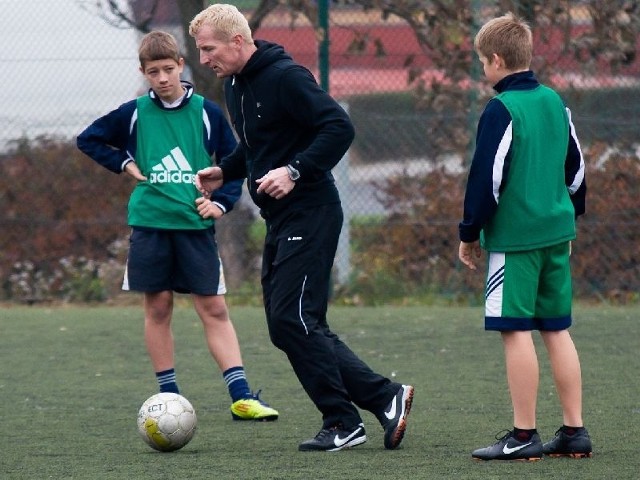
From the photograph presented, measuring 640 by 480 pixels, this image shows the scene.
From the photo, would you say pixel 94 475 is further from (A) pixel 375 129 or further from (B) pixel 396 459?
(A) pixel 375 129

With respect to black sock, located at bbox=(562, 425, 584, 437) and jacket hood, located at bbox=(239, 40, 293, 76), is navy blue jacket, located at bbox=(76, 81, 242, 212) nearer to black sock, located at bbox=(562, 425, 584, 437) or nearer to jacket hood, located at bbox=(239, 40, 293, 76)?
jacket hood, located at bbox=(239, 40, 293, 76)

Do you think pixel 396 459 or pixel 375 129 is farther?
pixel 375 129

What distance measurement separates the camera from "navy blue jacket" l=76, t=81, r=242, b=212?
20.0 feet

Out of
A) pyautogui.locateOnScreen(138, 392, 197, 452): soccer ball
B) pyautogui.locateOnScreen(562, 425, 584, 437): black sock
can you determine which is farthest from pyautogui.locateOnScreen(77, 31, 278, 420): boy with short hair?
pyautogui.locateOnScreen(562, 425, 584, 437): black sock

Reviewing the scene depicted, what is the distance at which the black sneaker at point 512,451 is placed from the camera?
461 centimetres

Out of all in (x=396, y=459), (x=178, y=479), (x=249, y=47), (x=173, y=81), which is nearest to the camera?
(x=178, y=479)

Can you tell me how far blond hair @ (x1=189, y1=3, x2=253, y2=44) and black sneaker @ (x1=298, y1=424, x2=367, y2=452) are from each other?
149cm

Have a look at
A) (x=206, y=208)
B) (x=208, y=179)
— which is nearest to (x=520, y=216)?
(x=208, y=179)

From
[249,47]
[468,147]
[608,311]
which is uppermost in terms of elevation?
[249,47]

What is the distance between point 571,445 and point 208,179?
185cm

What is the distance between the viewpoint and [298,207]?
497 cm

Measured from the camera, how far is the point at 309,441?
16.3 feet

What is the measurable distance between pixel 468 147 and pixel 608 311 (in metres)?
1.67

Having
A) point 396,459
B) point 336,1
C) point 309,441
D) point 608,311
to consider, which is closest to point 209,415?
point 309,441
